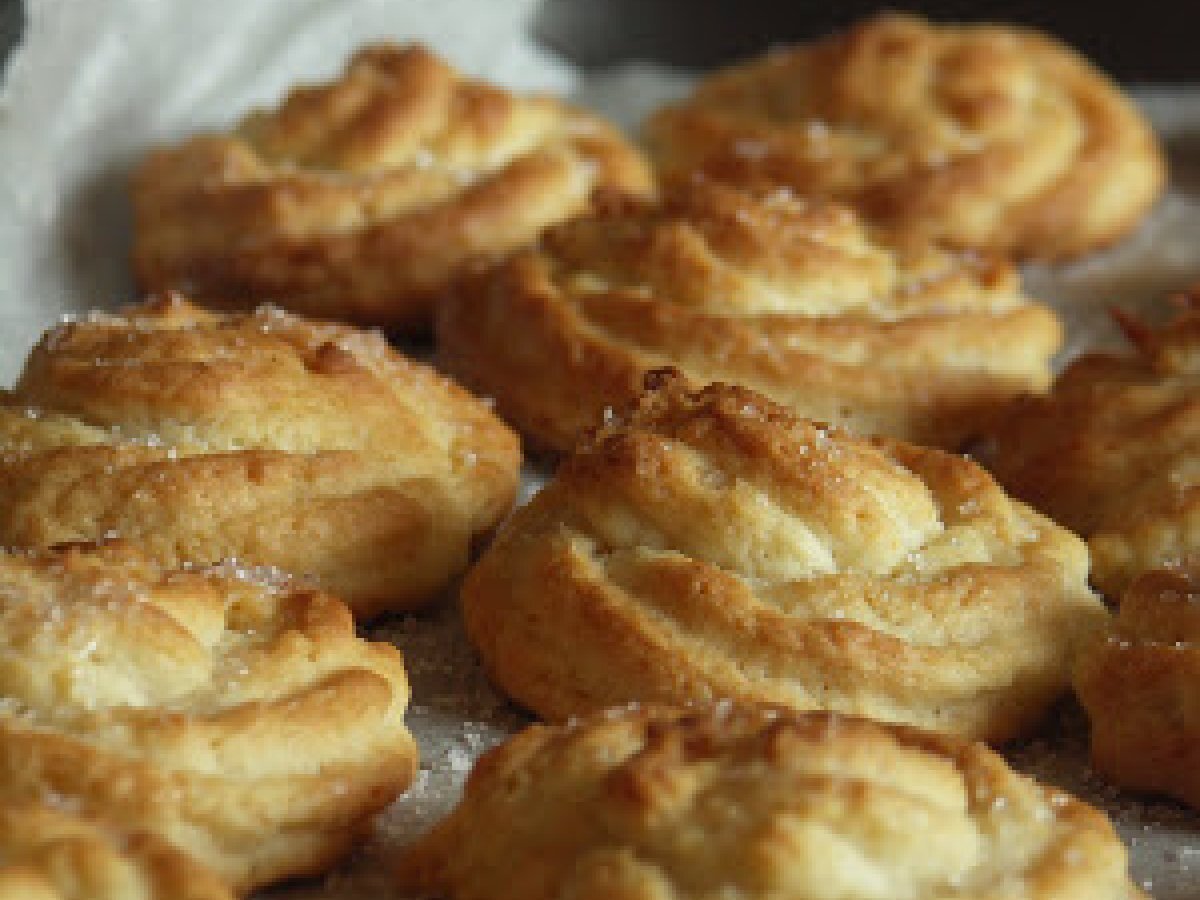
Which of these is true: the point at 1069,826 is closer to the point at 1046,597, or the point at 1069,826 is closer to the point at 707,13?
the point at 1046,597

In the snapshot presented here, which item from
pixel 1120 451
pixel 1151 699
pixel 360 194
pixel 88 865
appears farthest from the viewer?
pixel 360 194

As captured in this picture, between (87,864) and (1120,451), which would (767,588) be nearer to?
(1120,451)

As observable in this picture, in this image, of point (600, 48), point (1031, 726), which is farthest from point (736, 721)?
point (600, 48)

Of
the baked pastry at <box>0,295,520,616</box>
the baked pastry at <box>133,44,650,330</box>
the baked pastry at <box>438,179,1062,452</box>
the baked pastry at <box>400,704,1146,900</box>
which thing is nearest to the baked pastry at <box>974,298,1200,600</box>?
the baked pastry at <box>438,179,1062,452</box>

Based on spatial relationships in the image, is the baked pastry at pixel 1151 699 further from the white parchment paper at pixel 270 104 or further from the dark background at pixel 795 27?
the dark background at pixel 795 27

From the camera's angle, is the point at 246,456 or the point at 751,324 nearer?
the point at 246,456

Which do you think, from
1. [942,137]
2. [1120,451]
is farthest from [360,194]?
[1120,451]
